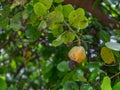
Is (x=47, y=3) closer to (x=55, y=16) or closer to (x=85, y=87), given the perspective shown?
(x=55, y=16)

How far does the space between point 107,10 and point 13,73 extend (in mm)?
1063

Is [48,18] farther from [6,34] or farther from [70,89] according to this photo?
[6,34]

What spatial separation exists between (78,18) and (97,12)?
1.47 feet

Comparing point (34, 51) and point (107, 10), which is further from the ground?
point (107, 10)

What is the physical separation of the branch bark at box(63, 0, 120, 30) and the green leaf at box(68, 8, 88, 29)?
27 cm

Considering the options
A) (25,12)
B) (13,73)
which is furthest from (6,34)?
(25,12)

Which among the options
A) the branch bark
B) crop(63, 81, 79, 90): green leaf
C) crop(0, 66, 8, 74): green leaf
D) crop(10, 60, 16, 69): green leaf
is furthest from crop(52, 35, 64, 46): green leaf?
crop(10, 60, 16, 69): green leaf

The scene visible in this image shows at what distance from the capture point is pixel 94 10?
1.31m

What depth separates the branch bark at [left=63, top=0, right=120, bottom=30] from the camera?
1228 mm

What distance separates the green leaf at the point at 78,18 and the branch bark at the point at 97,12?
266 mm

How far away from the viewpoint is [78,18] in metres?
0.90

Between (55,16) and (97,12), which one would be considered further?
(97,12)

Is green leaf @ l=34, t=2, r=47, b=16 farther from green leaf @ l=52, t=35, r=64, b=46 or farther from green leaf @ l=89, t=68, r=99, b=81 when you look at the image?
green leaf @ l=89, t=68, r=99, b=81

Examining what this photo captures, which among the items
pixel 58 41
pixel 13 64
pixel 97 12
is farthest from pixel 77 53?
pixel 13 64
